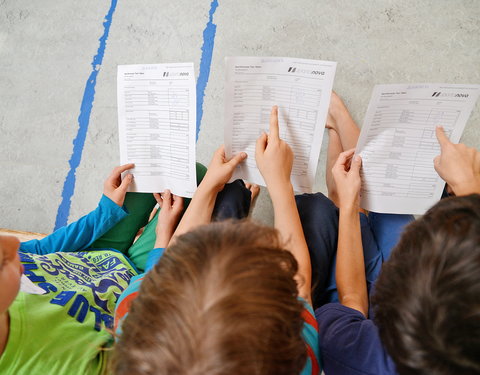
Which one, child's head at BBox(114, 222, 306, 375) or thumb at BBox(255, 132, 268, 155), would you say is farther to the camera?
thumb at BBox(255, 132, 268, 155)

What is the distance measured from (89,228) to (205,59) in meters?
0.67

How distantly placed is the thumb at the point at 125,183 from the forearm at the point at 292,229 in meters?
0.36

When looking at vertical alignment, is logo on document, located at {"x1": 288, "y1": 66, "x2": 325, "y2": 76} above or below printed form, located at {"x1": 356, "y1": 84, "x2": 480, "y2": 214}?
above

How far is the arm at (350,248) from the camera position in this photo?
0.66 metres

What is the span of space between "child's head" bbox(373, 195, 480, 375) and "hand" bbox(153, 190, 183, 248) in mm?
509

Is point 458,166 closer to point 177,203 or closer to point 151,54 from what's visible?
point 177,203

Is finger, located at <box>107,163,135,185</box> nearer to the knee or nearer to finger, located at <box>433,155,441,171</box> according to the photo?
the knee

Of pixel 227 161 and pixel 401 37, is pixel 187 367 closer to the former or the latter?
pixel 227 161

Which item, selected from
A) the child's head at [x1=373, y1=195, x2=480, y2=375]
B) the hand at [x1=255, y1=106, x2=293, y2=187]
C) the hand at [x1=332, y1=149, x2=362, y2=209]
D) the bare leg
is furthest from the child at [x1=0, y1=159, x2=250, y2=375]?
the child's head at [x1=373, y1=195, x2=480, y2=375]

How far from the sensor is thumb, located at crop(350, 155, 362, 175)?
2.57ft

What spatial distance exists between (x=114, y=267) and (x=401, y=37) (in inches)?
41.4

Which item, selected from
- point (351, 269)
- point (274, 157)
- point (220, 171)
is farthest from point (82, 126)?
point (351, 269)

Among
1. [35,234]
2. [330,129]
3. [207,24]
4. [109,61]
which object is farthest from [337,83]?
[35,234]

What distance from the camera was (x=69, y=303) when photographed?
61 cm
